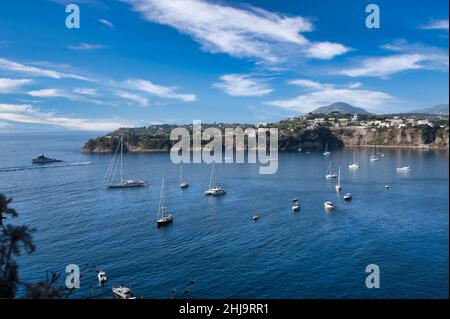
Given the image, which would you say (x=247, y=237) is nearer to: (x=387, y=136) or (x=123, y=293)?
(x=123, y=293)

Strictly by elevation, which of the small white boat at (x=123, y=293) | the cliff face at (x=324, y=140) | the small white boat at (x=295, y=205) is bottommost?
the small white boat at (x=123, y=293)

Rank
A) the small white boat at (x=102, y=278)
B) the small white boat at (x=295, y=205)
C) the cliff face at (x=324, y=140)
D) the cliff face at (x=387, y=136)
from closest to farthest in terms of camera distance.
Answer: the small white boat at (x=102, y=278) → the small white boat at (x=295, y=205) → the cliff face at (x=387, y=136) → the cliff face at (x=324, y=140)

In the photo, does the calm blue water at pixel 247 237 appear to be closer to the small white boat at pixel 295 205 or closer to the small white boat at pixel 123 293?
the small white boat at pixel 295 205

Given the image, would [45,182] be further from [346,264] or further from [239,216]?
[346,264]

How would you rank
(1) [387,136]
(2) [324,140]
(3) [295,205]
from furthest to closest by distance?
(2) [324,140], (1) [387,136], (3) [295,205]

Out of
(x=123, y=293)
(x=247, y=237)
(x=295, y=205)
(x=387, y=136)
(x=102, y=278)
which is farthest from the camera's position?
(x=387, y=136)

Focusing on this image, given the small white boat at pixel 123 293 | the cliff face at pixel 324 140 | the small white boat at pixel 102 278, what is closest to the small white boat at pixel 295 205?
the small white boat at pixel 102 278

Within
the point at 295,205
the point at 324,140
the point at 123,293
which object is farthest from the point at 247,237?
the point at 324,140
